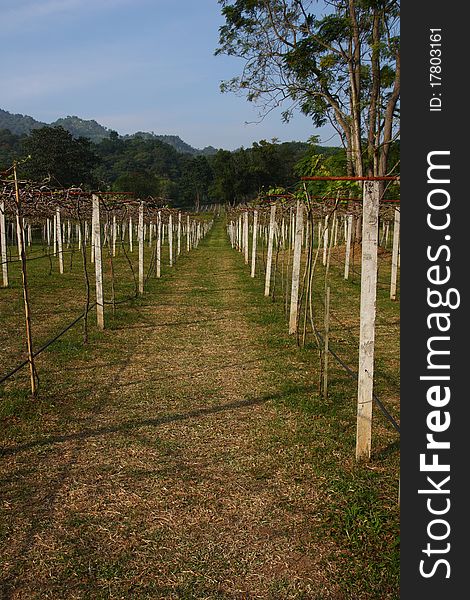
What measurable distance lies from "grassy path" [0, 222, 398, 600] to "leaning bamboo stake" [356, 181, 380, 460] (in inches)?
19.5

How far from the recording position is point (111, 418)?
215 inches

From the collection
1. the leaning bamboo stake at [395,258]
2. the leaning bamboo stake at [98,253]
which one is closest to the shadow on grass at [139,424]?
the leaning bamboo stake at [98,253]

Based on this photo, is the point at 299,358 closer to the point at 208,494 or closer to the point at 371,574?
the point at 208,494

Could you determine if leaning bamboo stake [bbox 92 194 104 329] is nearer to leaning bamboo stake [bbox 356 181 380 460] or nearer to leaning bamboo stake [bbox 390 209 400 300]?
leaning bamboo stake [bbox 356 181 380 460]

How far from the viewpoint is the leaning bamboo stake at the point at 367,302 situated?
4.17m

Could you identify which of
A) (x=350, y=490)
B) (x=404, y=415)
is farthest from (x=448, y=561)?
(x=350, y=490)

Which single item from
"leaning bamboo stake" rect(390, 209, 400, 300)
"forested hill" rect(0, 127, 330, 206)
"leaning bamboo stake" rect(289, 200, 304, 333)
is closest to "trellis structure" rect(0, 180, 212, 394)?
"forested hill" rect(0, 127, 330, 206)

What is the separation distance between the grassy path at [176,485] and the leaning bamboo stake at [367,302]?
0.50 m

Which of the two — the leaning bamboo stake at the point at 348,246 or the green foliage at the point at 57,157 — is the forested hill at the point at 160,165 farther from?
the leaning bamboo stake at the point at 348,246

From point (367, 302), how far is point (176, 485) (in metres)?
2.12

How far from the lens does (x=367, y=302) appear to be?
428 cm

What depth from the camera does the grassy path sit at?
307cm

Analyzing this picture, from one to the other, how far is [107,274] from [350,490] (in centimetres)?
1614

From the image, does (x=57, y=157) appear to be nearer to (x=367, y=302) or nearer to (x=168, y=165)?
(x=367, y=302)
